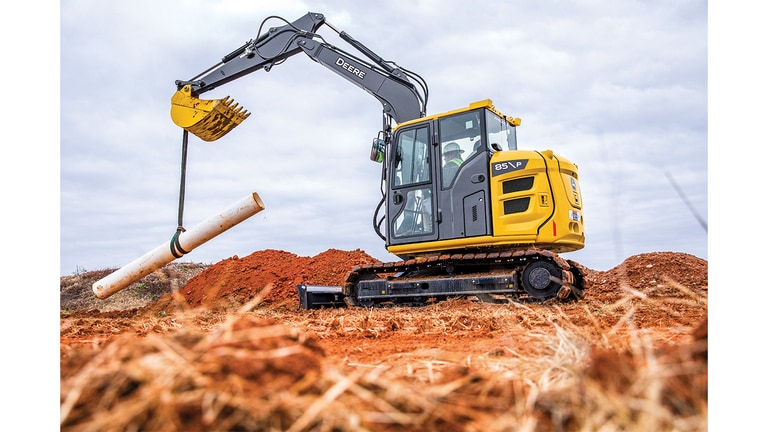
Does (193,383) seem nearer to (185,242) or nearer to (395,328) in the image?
(395,328)

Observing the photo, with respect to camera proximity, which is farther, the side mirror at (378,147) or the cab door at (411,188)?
the side mirror at (378,147)

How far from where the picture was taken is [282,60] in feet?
37.6

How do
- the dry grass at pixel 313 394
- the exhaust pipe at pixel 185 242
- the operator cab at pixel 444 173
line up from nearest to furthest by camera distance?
the dry grass at pixel 313 394 < the exhaust pipe at pixel 185 242 < the operator cab at pixel 444 173

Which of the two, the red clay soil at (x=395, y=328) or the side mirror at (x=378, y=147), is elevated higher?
the side mirror at (x=378, y=147)

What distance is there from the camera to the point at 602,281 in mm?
14156

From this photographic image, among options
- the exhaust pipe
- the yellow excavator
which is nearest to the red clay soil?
the yellow excavator

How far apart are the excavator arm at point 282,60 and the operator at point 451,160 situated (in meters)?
1.26

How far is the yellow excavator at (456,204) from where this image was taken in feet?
29.1

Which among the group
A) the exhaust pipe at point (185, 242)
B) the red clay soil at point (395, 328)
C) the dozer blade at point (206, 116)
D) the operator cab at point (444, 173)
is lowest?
the red clay soil at point (395, 328)

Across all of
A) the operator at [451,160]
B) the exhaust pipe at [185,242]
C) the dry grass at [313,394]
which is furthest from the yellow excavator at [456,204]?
the dry grass at [313,394]

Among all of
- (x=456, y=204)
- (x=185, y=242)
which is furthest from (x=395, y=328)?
(x=185, y=242)

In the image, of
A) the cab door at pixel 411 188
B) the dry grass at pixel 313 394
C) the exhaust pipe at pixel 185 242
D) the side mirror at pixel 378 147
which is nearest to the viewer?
the dry grass at pixel 313 394

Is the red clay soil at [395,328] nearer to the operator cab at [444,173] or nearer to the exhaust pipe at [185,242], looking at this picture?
the operator cab at [444,173]
